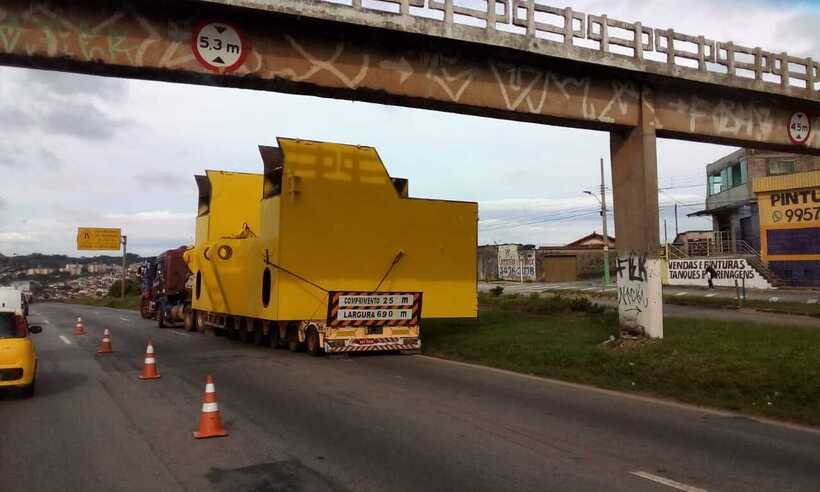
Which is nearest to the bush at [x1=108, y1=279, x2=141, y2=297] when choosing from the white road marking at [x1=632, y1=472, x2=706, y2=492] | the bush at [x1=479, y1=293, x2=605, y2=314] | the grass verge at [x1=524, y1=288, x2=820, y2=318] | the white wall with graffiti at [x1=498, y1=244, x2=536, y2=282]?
the white wall with graffiti at [x1=498, y1=244, x2=536, y2=282]

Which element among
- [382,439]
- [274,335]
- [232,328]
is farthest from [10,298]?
[382,439]

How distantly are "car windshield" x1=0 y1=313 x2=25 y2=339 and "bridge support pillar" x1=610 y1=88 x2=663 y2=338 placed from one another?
1142 cm

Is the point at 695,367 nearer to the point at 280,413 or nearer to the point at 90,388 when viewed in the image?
the point at 280,413

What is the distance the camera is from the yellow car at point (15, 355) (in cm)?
995

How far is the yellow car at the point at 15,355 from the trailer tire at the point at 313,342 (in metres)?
6.44

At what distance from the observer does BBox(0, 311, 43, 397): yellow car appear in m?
9.95

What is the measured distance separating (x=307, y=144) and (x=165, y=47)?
513 centimetres

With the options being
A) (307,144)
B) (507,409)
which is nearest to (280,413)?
(507,409)

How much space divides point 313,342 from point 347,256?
7.22 feet

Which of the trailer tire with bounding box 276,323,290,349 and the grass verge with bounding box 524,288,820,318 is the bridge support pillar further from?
the grass verge with bounding box 524,288,820,318

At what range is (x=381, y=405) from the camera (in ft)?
31.8

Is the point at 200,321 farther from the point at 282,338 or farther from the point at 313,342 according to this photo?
the point at 313,342

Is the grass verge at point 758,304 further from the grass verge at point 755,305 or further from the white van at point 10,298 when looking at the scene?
the white van at point 10,298

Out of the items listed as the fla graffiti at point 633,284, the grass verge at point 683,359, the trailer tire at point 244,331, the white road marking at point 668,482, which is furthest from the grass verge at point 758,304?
the white road marking at point 668,482
